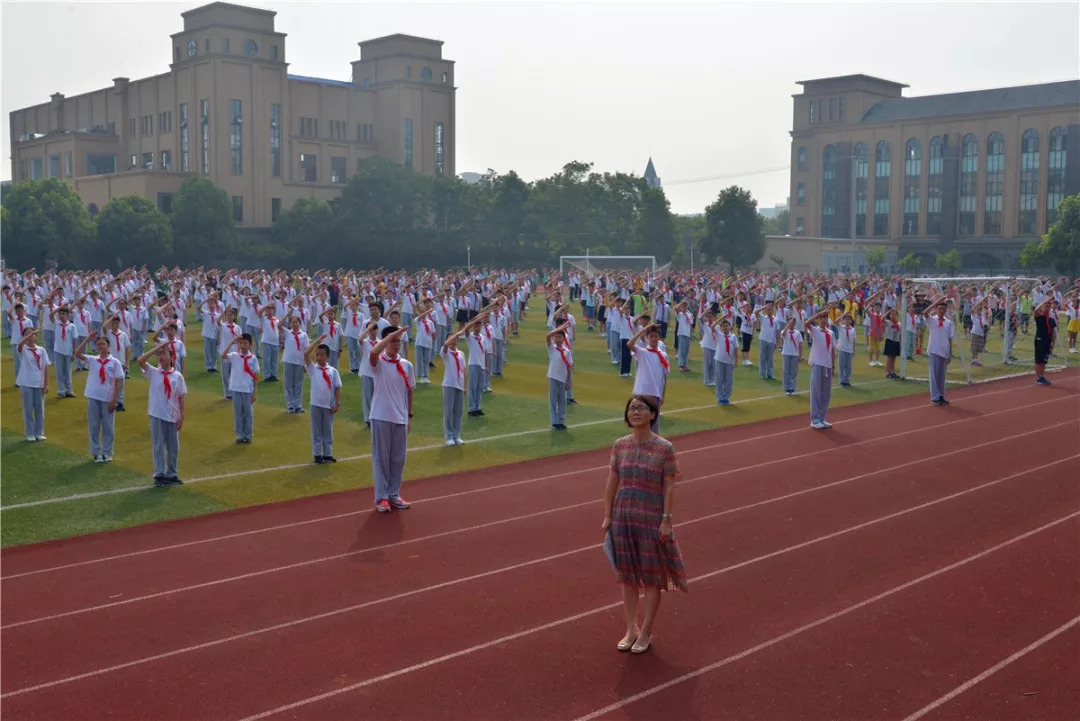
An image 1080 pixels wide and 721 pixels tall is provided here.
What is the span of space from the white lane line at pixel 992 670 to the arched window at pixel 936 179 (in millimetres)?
82959

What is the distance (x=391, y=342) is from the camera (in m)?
12.6

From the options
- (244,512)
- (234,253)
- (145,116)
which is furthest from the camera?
(145,116)

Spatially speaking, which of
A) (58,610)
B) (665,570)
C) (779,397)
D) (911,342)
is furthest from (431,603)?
(911,342)

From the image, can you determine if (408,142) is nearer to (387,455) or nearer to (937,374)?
(937,374)

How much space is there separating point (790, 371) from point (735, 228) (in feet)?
165

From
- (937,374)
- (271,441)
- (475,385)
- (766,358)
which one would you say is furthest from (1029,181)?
(271,441)

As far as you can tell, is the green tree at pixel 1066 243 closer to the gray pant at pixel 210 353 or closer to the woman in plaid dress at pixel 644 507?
the gray pant at pixel 210 353

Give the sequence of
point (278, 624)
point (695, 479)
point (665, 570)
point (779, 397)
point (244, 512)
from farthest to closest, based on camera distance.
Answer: point (779, 397)
point (695, 479)
point (244, 512)
point (278, 624)
point (665, 570)

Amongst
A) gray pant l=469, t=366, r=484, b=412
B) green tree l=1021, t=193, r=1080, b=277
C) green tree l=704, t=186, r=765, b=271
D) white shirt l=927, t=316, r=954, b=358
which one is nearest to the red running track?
gray pant l=469, t=366, r=484, b=412

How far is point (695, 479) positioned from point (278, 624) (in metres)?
7.28

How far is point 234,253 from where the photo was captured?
69.9 meters

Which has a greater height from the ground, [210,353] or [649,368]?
[649,368]

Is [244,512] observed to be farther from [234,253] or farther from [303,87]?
[303,87]

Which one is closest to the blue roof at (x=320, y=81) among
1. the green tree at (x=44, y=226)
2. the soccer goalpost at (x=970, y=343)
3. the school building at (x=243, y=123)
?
the school building at (x=243, y=123)
